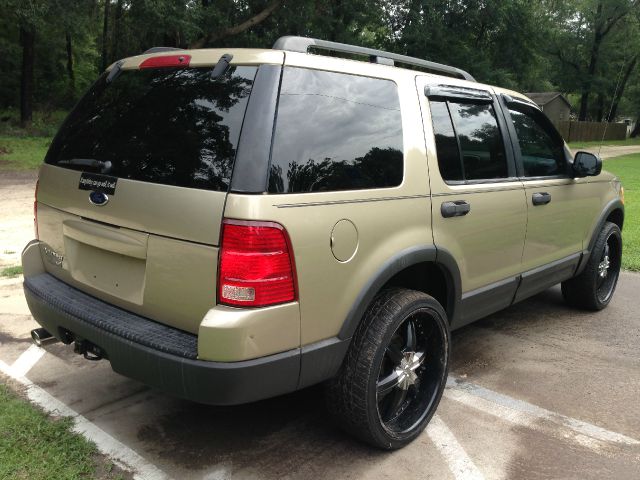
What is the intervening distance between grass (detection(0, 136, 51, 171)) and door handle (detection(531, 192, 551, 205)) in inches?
531

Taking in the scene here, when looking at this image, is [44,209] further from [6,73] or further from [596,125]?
[596,125]

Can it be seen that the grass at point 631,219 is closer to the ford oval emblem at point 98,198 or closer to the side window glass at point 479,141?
the side window glass at point 479,141

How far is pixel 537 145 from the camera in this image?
13.8 feet

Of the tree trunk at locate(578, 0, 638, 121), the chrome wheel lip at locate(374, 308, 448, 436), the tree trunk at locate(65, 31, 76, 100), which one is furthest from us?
the tree trunk at locate(578, 0, 638, 121)

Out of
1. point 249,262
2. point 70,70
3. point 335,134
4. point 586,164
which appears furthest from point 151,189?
point 70,70

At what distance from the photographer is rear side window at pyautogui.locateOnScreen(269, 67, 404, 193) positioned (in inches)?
95.5

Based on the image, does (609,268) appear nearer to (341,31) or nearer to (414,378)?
(414,378)

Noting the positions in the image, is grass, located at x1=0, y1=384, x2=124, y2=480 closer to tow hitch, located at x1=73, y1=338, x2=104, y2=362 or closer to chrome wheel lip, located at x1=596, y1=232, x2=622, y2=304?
tow hitch, located at x1=73, y1=338, x2=104, y2=362

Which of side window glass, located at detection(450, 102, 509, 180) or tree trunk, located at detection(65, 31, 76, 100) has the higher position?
tree trunk, located at detection(65, 31, 76, 100)

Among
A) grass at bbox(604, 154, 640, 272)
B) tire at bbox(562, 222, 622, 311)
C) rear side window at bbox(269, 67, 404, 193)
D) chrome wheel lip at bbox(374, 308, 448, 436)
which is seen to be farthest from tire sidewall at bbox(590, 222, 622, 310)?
rear side window at bbox(269, 67, 404, 193)

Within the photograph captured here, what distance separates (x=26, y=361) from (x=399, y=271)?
267cm

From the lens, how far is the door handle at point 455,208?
3155 millimetres

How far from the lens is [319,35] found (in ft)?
87.8

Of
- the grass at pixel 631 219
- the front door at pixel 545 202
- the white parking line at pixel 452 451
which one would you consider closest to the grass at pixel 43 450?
the white parking line at pixel 452 451
